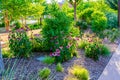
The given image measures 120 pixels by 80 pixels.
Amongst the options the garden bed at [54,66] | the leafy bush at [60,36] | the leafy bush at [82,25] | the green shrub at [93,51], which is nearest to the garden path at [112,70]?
the garden bed at [54,66]

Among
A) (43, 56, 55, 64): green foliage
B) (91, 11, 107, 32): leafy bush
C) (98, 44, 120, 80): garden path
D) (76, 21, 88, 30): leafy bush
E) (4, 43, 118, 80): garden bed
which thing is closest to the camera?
(4, 43, 118, 80): garden bed

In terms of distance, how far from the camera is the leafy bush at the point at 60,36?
5.90m

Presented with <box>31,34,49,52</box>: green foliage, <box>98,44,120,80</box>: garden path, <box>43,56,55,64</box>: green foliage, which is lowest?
<box>98,44,120,80</box>: garden path

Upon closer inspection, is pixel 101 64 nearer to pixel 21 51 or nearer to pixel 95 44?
pixel 95 44

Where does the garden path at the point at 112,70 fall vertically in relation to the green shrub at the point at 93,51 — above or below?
below

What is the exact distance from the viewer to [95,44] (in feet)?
21.4

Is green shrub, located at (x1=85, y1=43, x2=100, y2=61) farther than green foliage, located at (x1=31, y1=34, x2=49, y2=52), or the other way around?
green foliage, located at (x1=31, y1=34, x2=49, y2=52)

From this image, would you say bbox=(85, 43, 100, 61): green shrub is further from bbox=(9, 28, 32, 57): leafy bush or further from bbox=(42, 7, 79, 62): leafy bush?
bbox=(9, 28, 32, 57): leafy bush

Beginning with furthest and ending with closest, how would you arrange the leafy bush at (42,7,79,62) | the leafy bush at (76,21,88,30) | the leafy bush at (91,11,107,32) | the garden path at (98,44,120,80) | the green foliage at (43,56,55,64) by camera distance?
the leafy bush at (76,21,88,30) → the leafy bush at (91,11,107,32) → the leafy bush at (42,7,79,62) → the green foliage at (43,56,55,64) → the garden path at (98,44,120,80)

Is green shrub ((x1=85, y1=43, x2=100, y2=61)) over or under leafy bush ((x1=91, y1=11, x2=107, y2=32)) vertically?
under

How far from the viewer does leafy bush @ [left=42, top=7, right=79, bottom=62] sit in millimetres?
5902

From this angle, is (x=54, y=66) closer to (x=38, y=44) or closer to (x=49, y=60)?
(x=49, y=60)

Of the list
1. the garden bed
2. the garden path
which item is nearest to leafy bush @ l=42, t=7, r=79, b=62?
the garden bed

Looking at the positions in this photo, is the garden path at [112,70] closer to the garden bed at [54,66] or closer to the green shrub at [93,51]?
the garden bed at [54,66]
